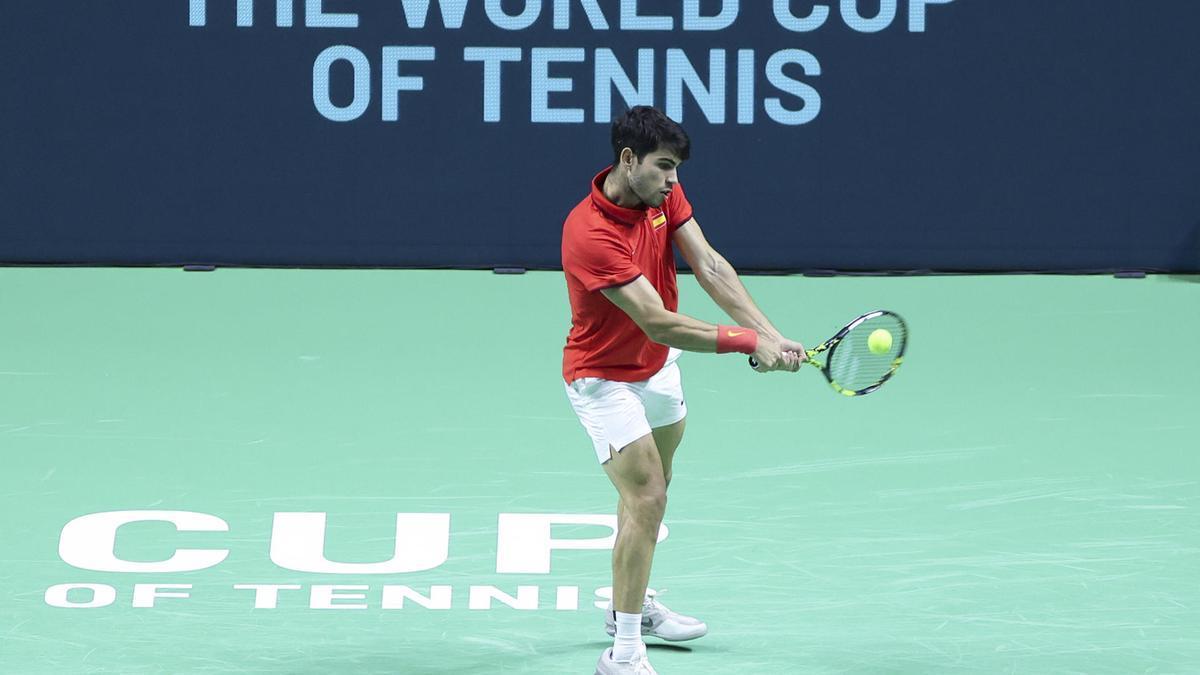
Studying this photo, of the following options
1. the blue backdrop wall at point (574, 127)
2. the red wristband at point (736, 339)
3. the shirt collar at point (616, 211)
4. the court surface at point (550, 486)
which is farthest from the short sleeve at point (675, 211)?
the blue backdrop wall at point (574, 127)

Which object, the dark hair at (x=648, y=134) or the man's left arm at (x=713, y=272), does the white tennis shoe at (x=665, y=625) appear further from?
the dark hair at (x=648, y=134)

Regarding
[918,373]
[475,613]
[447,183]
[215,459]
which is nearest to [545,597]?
[475,613]

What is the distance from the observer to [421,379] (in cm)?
1026

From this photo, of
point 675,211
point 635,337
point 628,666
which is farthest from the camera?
point 675,211

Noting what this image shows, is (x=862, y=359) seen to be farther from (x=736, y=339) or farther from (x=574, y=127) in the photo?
(x=574, y=127)

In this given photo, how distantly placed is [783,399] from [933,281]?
3.56 metres

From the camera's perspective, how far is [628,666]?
6121mm

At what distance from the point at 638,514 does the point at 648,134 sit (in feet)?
3.94

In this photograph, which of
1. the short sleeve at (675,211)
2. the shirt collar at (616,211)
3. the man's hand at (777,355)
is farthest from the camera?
the short sleeve at (675,211)

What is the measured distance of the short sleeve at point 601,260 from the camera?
6.04m

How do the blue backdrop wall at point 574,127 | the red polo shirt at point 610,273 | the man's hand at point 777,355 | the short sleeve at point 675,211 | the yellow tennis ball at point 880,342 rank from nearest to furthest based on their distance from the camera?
the man's hand at point 777,355
the red polo shirt at point 610,273
the yellow tennis ball at point 880,342
the short sleeve at point 675,211
the blue backdrop wall at point 574,127

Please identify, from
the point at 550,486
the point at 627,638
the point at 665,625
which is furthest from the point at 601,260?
the point at 550,486

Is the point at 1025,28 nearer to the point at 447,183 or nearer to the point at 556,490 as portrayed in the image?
the point at 447,183

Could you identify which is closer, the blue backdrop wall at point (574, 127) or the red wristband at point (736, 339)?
the red wristband at point (736, 339)
